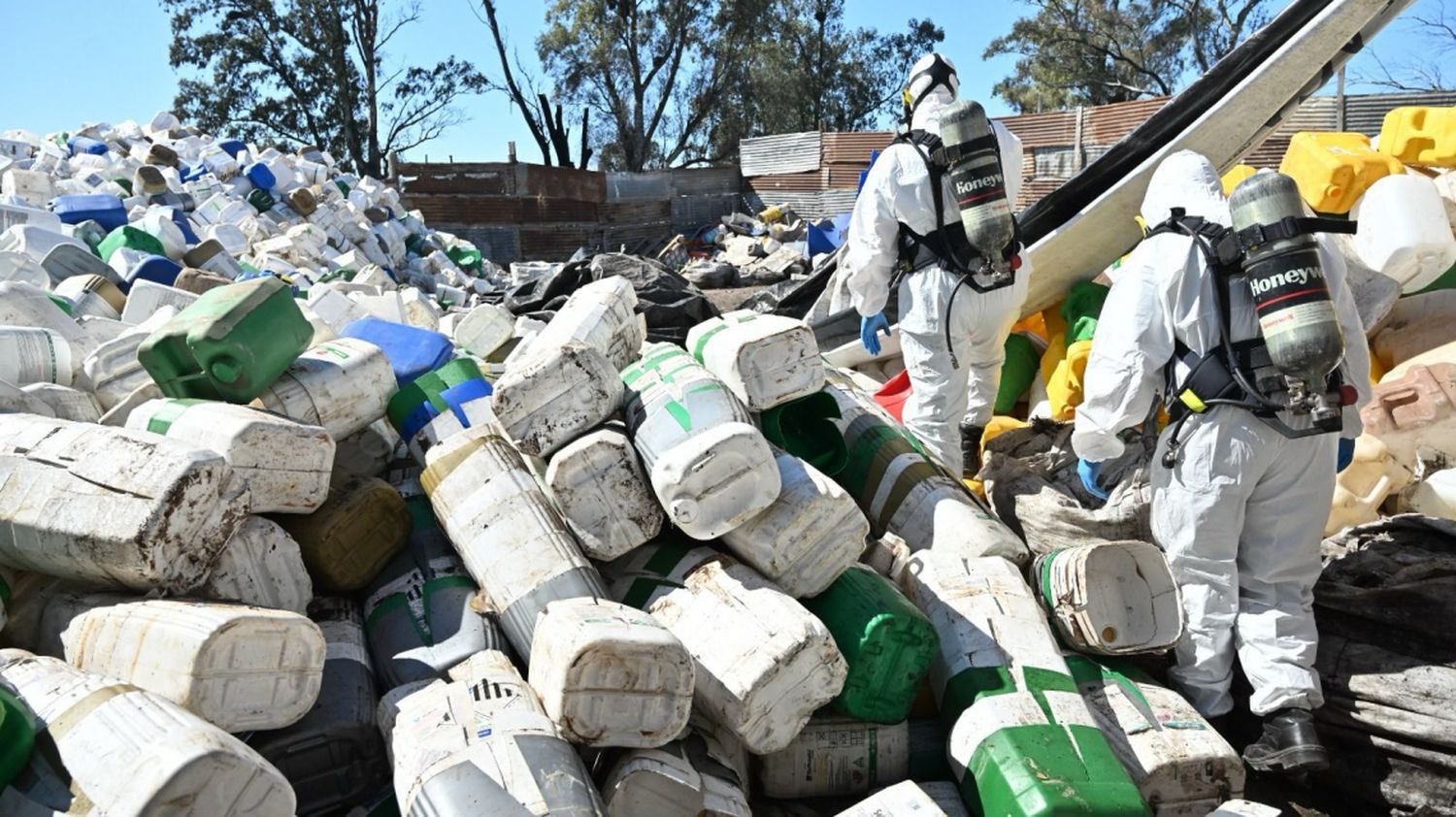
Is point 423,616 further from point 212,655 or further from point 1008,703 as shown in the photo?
point 1008,703

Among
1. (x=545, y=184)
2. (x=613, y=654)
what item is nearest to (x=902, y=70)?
(x=545, y=184)

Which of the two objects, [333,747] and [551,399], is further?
[551,399]

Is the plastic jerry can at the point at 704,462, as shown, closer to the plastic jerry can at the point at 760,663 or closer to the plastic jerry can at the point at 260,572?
the plastic jerry can at the point at 760,663

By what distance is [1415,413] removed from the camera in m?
4.00

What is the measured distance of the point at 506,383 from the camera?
A: 2809 millimetres

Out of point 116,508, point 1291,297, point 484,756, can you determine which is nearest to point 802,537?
point 484,756

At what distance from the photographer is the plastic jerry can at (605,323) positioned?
340 cm

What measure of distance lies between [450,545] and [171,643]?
0.98m

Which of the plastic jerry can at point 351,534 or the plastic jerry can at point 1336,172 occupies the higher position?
the plastic jerry can at point 1336,172

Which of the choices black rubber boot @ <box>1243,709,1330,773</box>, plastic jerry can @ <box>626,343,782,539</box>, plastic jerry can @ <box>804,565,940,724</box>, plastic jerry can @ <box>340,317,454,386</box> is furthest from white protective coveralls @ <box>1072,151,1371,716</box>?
plastic jerry can @ <box>340,317,454,386</box>

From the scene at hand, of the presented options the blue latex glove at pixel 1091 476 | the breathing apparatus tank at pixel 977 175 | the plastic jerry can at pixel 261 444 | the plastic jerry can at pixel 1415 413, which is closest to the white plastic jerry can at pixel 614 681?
the plastic jerry can at pixel 261 444

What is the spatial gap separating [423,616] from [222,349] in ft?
3.31

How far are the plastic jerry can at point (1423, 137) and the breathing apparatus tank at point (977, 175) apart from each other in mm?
2344

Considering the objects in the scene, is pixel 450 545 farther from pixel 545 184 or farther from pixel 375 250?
pixel 545 184
